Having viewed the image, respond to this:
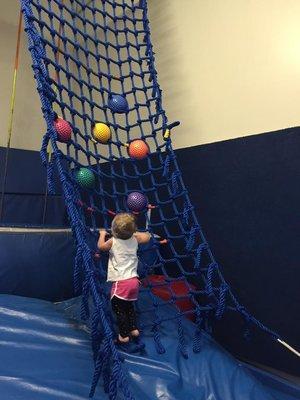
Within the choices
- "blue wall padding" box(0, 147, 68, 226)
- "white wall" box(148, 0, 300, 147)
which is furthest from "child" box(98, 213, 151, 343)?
"blue wall padding" box(0, 147, 68, 226)

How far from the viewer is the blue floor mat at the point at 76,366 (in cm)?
77

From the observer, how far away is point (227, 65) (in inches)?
62.0

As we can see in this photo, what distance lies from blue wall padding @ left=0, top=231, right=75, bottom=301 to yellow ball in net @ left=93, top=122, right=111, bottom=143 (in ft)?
1.31

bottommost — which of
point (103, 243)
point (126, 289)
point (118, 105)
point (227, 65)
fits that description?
point (126, 289)

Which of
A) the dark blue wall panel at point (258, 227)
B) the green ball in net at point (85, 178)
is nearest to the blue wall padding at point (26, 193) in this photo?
the green ball in net at point (85, 178)

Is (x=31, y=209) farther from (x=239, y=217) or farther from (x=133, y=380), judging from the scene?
(x=133, y=380)

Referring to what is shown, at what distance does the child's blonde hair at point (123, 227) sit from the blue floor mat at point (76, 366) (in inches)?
12.2

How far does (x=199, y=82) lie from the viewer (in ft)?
5.55

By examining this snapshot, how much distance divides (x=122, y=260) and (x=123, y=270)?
0.11 ft

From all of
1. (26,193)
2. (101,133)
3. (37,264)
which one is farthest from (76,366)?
(26,193)

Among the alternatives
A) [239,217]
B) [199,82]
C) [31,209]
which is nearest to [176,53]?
[199,82]

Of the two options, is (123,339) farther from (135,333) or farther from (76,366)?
(76,366)

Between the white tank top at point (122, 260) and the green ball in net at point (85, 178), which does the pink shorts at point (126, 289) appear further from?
the green ball in net at point (85, 178)

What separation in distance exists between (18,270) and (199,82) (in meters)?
1.20
